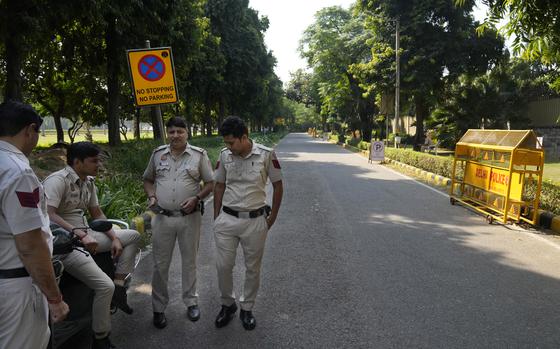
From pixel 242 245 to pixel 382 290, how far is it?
1.70 m

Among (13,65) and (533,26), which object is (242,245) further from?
(13,65)

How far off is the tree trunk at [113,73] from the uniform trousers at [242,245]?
1179 cm

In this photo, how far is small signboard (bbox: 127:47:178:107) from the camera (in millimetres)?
6078

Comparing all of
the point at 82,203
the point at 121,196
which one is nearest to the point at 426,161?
the point at 121,196

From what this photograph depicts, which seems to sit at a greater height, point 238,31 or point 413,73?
point 238,31

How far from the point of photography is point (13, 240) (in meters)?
1.94

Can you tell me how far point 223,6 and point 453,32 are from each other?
43.9ft

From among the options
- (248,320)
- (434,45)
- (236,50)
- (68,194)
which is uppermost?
(236,50)

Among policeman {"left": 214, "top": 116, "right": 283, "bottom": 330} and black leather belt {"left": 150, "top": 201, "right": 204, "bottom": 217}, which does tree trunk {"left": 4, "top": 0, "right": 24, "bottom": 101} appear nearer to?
black leather belt {"left": 150, "top": 201, "right": 204, "bottom": 217}

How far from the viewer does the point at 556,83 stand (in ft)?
20.8

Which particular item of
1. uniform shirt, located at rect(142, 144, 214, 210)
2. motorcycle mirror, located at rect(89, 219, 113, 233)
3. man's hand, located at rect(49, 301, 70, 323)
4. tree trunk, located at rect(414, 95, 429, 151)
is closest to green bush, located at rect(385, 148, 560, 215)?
tree trunk, located at rect(414, 95, 429, 151)

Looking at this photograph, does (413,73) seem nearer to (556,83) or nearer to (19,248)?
(556,83)

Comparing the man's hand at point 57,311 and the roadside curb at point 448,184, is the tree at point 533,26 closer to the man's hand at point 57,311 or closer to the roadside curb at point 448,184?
the roadside curb at point 448,184

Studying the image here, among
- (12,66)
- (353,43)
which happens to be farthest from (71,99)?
(353,43)
